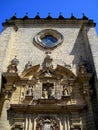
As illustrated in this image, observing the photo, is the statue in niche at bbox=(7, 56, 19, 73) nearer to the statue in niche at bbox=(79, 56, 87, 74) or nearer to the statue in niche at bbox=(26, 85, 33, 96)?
the statue in niche at bbox=(26, 85, 33, 96)

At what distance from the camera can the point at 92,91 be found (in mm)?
12742

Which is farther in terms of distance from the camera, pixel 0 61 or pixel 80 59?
pixel 80 59

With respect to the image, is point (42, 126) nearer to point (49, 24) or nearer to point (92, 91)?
point (92, 91)

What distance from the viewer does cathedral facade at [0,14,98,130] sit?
Answer: 11805mm

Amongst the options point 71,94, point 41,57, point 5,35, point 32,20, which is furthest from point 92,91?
point 32,20

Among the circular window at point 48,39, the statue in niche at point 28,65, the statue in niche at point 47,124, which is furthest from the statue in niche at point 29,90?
the circular window at point 48,39

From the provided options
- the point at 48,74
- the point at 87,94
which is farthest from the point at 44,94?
the point at 87,94

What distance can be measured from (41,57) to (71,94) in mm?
3478

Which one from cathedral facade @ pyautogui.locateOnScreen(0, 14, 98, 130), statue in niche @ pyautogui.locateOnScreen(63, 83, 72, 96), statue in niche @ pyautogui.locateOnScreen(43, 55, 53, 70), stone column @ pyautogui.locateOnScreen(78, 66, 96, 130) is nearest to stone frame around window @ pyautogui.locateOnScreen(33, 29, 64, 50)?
cathedral facade @ pyautogui.locateOnScreen(0, 14, 98, 130)

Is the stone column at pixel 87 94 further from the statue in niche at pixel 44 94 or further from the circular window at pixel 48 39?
the circular window at pixel 48 39

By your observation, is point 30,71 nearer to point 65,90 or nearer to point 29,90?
point 29,90

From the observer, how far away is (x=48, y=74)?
14078mm

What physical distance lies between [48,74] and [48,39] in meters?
4.03

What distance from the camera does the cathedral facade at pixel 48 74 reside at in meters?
11.8
